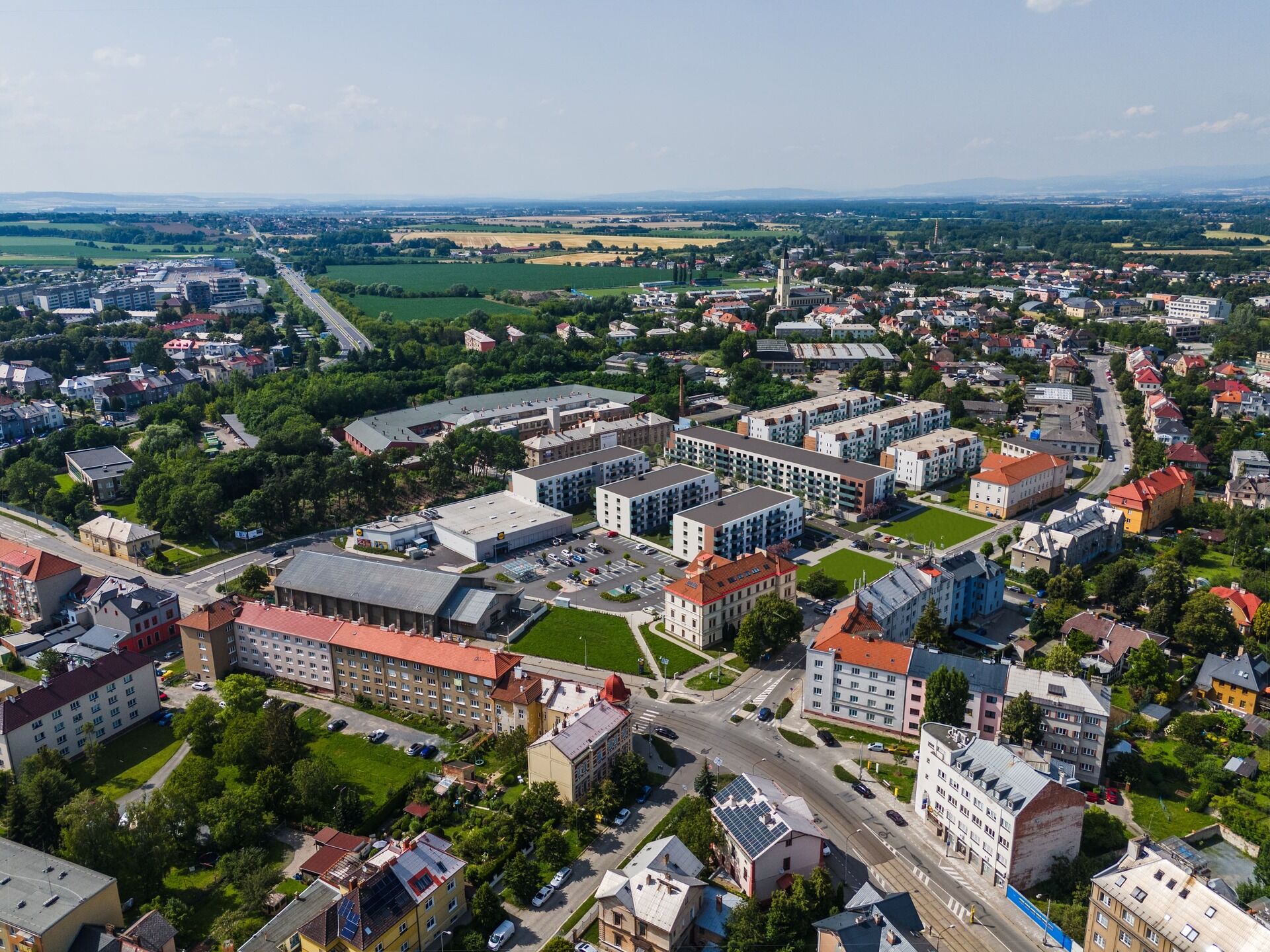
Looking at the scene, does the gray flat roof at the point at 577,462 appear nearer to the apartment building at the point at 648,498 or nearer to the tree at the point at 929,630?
the apartment building at the point at 648,498

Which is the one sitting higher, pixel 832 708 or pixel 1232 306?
pixel 1232 306

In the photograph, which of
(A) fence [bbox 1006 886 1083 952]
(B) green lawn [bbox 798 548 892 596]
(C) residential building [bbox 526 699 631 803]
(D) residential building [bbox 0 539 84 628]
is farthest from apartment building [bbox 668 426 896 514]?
(D) residential building [bbox 0 539 84 628]

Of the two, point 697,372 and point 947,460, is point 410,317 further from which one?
point 947,460

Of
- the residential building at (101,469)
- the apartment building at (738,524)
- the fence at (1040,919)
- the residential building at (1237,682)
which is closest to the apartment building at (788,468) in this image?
the apartment building at (738,524)

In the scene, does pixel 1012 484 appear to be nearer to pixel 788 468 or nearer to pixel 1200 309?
pixel 788 468

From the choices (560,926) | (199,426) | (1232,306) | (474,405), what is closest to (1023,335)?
(1232,306)

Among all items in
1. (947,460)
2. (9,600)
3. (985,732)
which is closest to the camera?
(985,732)

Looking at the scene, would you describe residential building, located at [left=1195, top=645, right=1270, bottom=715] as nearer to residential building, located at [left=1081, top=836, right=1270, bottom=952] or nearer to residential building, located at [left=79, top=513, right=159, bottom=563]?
residential building, located at [left=1081, top=836, right=1270, bottom=952]
